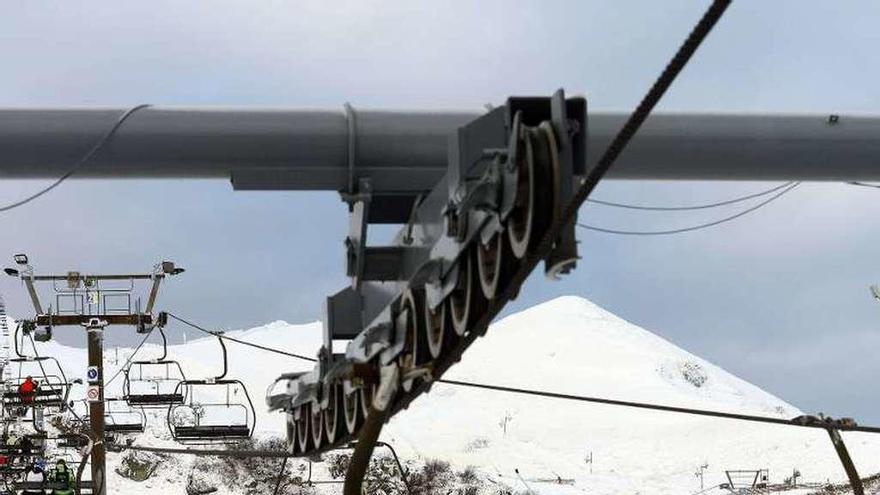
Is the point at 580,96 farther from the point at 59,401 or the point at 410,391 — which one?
the point at 59,401

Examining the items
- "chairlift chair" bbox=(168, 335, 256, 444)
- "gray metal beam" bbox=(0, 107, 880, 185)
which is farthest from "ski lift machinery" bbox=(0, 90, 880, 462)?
"chairlift chair" bbox=(168, 335, 256, 444)

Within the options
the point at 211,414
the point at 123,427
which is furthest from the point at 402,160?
the point at 211,414

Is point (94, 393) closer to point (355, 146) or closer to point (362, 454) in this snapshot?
point (355, 146)

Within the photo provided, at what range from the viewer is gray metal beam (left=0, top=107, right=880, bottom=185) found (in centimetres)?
706

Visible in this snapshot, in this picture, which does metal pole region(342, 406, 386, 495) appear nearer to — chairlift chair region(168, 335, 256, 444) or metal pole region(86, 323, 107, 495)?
chairlift chair region(168, 335, 256, 444)

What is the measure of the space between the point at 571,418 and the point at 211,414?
1525 centimetres

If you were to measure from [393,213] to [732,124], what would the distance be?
1.82 metres

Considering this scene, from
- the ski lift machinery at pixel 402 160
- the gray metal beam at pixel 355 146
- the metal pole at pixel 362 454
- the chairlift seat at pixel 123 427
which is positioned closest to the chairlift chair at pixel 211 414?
the chairlift seat at pixel 123 427

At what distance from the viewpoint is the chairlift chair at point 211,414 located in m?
20.2

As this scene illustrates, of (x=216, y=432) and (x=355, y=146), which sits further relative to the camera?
(x=216, y=432)

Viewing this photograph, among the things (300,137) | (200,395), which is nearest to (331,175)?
(300,137)

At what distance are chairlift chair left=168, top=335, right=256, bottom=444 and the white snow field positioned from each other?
1.17m

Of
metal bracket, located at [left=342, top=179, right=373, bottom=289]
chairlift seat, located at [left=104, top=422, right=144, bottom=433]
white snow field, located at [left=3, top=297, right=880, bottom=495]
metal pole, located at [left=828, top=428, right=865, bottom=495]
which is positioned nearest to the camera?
metal pole, located at [left=828, top=428, right=865, bottom=495]

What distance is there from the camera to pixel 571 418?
62.6m
